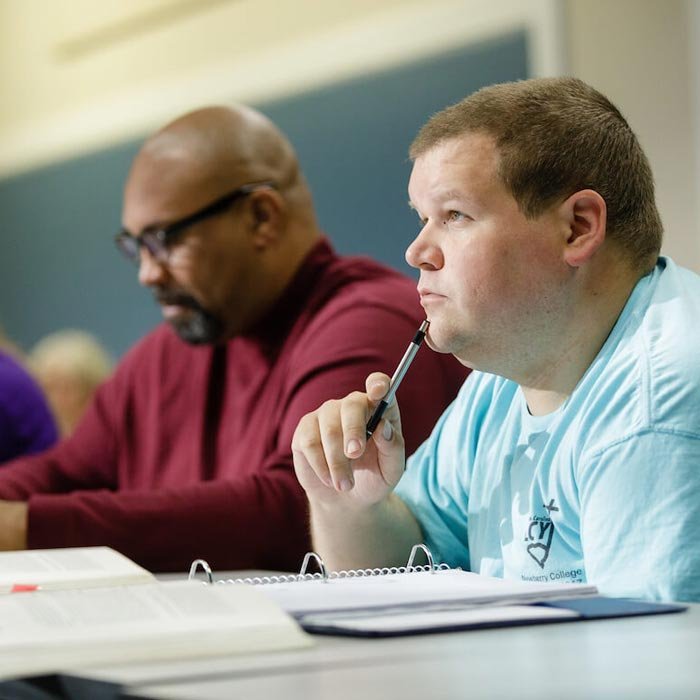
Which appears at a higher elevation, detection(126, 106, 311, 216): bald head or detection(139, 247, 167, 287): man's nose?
detection(126, 106, 311, 216): bald head

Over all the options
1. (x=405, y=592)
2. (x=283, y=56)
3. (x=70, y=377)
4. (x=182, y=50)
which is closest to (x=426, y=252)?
(x=405, y=592)

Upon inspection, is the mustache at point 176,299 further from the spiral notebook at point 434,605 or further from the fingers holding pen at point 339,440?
the spiral notebook at point 434,605

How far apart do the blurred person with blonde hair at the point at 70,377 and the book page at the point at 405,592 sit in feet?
10.5

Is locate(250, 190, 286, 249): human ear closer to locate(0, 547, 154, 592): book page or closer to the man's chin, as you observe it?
the man's chin

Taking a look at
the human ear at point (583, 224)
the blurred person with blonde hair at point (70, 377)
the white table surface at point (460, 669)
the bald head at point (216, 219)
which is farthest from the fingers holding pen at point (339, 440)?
the blurred person with blonde hair at point (70, 377)

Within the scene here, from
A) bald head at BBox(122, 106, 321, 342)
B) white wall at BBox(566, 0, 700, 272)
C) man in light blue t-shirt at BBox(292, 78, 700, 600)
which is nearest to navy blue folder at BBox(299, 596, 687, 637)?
man in light blue t-shirt at BBox(292, 78, 700, 600)

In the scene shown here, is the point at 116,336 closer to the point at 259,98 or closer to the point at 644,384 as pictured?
the point at 259,98

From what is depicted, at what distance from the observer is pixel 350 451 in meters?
1.19

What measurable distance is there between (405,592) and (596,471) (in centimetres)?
20

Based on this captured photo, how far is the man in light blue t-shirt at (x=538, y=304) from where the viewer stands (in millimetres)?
1138

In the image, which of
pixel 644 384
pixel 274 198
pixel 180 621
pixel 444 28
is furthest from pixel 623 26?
pixel 180 621

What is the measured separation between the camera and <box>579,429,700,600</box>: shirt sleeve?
99 centimetres

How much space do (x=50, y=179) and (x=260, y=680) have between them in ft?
13.3

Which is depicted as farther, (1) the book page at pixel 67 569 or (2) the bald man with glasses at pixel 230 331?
(2) the bald man with glasses at pixel 230 331
